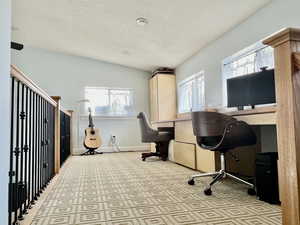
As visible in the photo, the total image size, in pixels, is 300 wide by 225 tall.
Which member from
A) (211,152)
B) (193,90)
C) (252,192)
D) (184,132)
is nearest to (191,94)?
(193,90)

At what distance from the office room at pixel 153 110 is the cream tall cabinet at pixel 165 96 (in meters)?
0.03

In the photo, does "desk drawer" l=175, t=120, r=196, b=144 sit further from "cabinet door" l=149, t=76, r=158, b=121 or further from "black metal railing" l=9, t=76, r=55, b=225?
"cabinet door" l=149, t=76, r=158, b=121

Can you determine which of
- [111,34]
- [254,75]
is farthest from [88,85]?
[254,75]

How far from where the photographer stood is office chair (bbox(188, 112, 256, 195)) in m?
1.94

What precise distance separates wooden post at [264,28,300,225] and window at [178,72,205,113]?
3469 millimetres

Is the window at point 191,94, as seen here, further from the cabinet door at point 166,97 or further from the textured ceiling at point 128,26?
the textured ceiling at point 128,26

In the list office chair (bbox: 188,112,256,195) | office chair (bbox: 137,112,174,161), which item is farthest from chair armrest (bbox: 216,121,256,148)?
office chair (bbox: 137,112,174,161)

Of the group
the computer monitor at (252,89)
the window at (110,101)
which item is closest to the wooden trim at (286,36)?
the computer monitor at (252,89)

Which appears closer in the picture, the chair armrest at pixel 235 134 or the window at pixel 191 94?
the chair armrest at pixel 235 134

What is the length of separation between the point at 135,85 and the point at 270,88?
13.7ft

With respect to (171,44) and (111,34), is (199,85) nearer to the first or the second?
(171,44)

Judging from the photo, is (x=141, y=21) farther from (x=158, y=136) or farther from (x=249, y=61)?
(x=158, y=136)

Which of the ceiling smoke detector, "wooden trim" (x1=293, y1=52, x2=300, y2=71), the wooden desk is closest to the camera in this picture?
"wooden trim" (x1=293, y1=52, x2=300, y2=71)

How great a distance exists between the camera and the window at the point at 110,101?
5.74 meters
